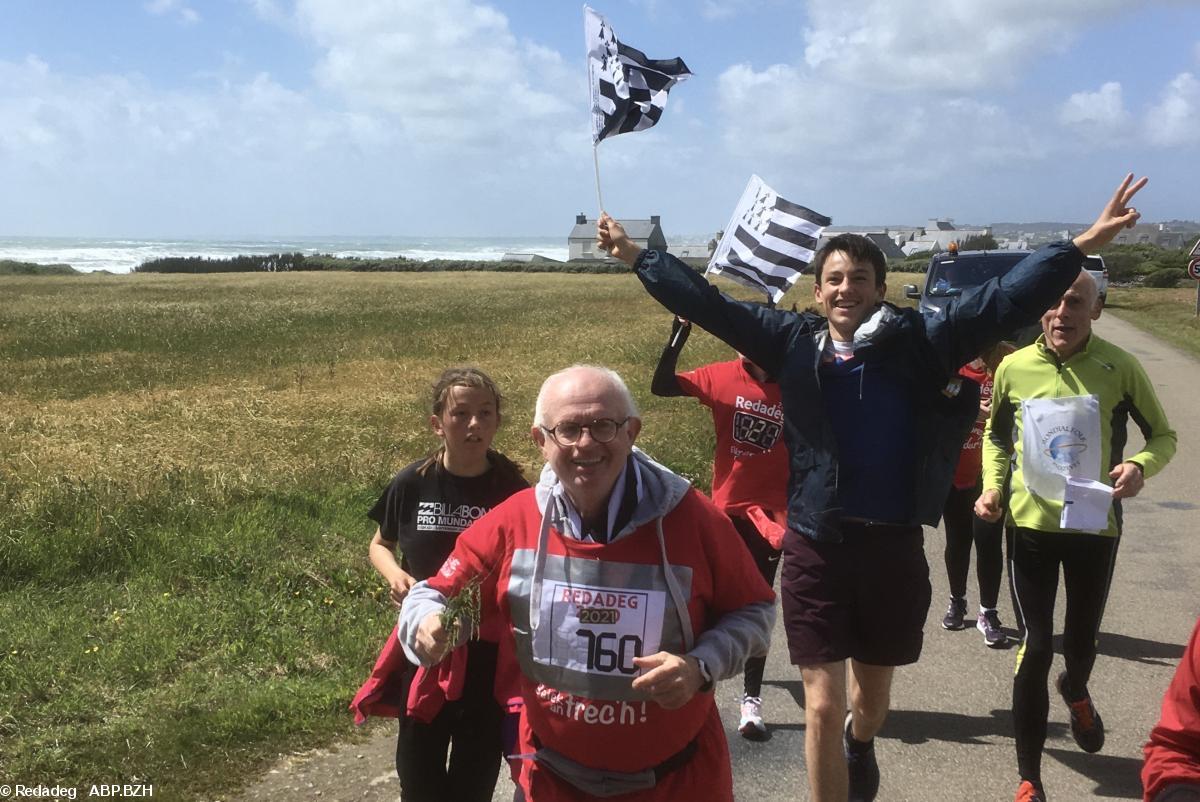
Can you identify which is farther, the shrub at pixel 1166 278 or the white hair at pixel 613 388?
the shrub at pixel 1166 278

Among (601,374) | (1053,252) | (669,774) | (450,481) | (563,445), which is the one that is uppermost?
(1053,252)

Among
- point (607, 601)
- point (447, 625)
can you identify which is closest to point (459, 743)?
point (447, 625)

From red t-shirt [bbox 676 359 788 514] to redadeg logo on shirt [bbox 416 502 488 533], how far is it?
4.73 ft

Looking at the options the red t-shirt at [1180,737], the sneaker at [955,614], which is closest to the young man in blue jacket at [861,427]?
the red t-shirt at [1180,737]

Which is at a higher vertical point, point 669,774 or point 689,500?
point 689,500

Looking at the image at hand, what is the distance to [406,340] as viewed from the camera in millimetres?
22859

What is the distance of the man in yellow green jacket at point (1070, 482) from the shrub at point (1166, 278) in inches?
1938

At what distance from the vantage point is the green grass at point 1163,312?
2277cm

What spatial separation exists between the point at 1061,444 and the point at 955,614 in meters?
2.14

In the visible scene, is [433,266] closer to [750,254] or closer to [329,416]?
[329,416]

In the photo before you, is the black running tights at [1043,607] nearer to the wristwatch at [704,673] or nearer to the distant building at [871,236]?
the distant building at [871,236]

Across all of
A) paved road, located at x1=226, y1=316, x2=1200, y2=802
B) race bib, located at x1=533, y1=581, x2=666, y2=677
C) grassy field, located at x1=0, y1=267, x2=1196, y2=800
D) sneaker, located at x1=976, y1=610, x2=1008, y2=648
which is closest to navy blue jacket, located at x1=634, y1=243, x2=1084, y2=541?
race bib, located at x1=533, y1=581, x2=666, y2=677

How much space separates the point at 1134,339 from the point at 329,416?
18.4 meters

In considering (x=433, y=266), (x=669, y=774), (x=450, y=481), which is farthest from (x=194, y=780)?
(x=433, y=266)
